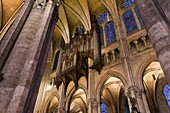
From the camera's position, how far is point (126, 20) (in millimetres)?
12266

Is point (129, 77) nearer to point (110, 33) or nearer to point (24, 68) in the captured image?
point (110, 33)

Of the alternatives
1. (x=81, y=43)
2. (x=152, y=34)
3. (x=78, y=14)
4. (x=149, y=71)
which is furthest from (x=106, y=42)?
(x=152, y=34)

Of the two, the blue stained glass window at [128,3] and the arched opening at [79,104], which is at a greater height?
the blue stained glass window at [128,3]

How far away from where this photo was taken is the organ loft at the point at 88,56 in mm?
3242

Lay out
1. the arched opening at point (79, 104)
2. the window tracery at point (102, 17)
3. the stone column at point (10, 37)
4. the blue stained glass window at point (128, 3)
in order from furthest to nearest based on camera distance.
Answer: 1. the window tracery at point (102, 17)
2. the arched opening at point (79, 104)
3. the blue stained glass window at point (128, 3)
4. the stone column at point (10, 37)

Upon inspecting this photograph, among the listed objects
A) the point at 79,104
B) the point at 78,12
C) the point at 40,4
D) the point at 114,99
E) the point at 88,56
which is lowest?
the point at 40,4

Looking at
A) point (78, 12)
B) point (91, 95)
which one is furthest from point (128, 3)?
point (91, 95)

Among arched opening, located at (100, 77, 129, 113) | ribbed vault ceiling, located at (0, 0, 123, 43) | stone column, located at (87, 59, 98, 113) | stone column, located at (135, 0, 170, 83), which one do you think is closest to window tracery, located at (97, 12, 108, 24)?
ribbed vault ceiling, located at (0, 0, 123, 43)

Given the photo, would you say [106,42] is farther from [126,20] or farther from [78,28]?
[78,28]

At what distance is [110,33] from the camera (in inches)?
501

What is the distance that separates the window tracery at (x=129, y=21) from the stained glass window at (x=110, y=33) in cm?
118

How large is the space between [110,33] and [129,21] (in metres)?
1.72

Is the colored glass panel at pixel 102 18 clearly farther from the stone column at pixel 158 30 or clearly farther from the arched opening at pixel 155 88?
the stone column at pixel 158 30

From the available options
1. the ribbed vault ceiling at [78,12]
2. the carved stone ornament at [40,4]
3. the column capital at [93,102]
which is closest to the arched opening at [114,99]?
the column capital at [93,102]
